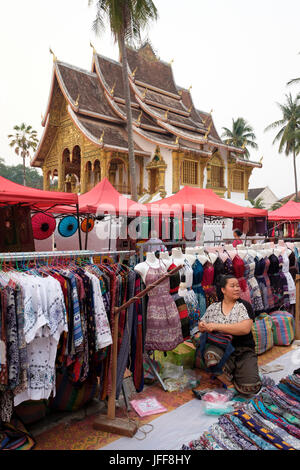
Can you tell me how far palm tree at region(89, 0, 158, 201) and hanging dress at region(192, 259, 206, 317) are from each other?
8.39 metres

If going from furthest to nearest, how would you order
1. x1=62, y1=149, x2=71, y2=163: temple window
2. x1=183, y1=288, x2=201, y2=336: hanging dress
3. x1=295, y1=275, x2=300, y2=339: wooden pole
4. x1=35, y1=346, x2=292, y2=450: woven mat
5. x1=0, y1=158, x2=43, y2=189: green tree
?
x1=0, y1=158, x2=43, y2=189: green tree, x1=62, y1=149, x2=71, y2=163: temple window, x1=295, y1=275, x2=300, y2=339: wooden pole, x1=183, y1=288, x2=201, y2=336: hanging dress, x1=35, y1=346, x2=292, y2=450: woven mat

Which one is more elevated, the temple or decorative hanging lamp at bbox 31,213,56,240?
the temple

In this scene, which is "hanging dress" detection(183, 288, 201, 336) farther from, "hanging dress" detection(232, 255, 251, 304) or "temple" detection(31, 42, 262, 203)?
"temple" detection(31, 42, 262, 203)

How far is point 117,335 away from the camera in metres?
2.91

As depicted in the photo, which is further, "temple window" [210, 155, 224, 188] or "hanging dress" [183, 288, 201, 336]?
"temple window" [210, 155, 224, 188]

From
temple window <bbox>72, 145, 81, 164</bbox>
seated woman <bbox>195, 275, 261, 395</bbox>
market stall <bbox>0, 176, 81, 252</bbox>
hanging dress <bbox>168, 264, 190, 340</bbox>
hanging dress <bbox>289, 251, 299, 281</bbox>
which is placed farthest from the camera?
temple window <bbox>72, 145, 81, 164</bbox>

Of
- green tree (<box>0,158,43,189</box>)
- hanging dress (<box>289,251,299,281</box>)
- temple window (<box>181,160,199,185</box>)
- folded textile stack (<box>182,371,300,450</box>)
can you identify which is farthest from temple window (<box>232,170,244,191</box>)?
green tree (<box>0,158,43,189</box>)

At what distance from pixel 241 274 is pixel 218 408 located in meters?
2.13

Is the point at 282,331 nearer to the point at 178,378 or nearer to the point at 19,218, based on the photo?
the point at 178,378

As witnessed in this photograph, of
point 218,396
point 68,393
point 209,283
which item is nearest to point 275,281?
point 209,283

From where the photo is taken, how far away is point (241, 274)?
479 centimetres

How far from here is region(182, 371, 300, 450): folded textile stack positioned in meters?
2.32

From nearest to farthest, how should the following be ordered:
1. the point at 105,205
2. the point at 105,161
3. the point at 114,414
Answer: the point at 114,414 < the point at 105,205 < the point at 105,161
